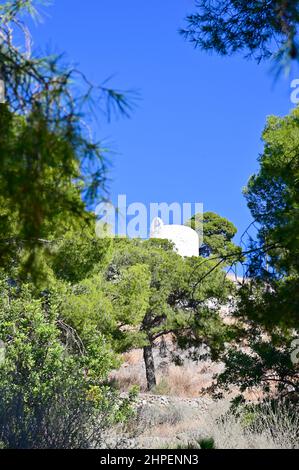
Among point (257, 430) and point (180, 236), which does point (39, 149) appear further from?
point (180, 236)

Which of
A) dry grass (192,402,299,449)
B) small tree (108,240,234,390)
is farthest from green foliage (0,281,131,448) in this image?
small tree (108,240,234,390)

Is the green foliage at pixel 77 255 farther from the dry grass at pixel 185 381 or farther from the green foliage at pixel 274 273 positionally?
the dry grass at pixel 185 381

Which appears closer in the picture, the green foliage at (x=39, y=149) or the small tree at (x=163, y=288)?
the green foliage at (x=39, y=149)

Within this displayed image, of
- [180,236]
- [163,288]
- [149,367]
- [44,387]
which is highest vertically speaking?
[180,236]

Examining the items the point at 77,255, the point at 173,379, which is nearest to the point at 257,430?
the point at 77,255

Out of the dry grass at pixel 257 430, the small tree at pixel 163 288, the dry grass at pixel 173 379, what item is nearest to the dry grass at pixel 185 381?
the dry grass at pixel 173 379

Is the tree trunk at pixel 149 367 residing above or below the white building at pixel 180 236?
below

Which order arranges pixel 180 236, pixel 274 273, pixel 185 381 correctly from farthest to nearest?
pixel 180 236
pixel 185 381
pixel 274 273

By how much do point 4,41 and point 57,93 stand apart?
→ 58cm

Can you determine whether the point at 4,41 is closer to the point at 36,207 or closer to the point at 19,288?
the point at 36,207

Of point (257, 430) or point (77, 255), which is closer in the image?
point (257, 430)

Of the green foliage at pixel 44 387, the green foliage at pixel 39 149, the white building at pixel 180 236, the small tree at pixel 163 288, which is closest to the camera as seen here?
the green foliage at pixel 39 149

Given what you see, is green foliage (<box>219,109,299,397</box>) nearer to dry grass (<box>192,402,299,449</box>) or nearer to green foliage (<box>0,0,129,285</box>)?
dry grass (<box>192,402,299,449</box>)
